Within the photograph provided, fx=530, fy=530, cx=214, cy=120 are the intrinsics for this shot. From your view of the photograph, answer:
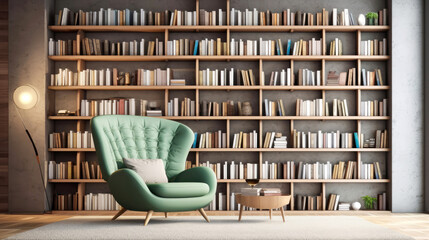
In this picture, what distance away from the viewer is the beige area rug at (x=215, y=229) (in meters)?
4.46

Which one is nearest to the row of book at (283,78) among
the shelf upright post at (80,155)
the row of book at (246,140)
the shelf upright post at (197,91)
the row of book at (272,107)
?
the row of book at (272,107)

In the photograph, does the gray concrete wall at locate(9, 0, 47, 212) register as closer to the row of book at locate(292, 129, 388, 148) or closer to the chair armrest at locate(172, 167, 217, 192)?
the chair armrest at locate(172, 167, 217, 192)

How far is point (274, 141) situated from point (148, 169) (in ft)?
7.02

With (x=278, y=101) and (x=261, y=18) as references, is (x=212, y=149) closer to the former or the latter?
(x=278, y=101)

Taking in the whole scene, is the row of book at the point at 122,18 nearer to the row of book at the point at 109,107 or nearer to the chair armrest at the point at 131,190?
the row of book at the point at 109,107

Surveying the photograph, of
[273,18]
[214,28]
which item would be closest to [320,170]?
[273,18]

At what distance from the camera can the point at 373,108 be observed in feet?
23.4

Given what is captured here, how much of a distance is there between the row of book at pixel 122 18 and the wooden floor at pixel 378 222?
2.59 m

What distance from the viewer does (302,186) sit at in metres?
7.28

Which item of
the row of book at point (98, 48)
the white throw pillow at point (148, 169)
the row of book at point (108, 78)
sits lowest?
the white throw pillow at point (148, 169)

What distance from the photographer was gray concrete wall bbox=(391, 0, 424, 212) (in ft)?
22.8

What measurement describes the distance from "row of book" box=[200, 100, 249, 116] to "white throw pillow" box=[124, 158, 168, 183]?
158cm

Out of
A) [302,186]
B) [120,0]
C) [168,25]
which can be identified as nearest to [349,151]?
[302,186]

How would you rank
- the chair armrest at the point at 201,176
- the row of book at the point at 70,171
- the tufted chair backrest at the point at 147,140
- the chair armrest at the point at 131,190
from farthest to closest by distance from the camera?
the row of book at the point at 70,171 < the tufted chair backrest at the point at 147,140 < the chair armrest at the point at 201,176 < the chair armrest at the point at 131,190
